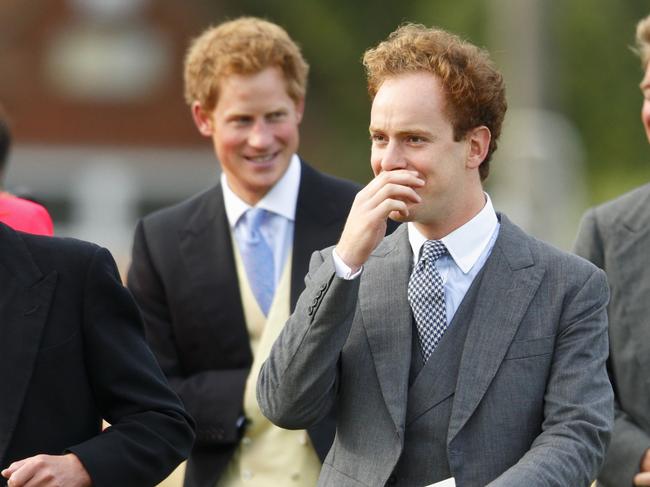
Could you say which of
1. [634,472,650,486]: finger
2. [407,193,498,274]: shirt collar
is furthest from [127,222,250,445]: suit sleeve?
[407,193,498,274]: shirt collar

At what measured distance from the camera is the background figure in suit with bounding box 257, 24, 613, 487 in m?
4.59

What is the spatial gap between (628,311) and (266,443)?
1.36 m

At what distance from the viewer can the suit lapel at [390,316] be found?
4684 mm

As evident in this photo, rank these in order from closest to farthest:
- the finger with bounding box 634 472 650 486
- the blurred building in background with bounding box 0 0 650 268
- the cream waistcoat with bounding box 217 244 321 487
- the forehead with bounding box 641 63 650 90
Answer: the finger with bounding box 634 472 650 486 < the forehead with bounding box 641 63 650 90 < the cream waistcoat with bounding box 217 244 321 487 < the blurred building in background with bounding box 0 0 650 268

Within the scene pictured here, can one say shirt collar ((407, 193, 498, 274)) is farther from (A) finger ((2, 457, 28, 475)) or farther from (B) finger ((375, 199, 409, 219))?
(A) finger ((2, 457, 28, 475))

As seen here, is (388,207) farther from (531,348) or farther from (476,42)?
(476,42)

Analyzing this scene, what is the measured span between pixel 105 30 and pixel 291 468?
3534 centimetres

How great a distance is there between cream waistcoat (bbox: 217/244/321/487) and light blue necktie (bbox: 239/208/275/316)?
0.04 metres

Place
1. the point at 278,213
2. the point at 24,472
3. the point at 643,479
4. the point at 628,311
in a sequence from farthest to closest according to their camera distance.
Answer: the point at 278,213
the point at 628,311
the point at 643,479
the point at 24,472

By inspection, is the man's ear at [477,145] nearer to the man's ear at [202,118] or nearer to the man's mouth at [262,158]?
the man's mouth at [262,158]

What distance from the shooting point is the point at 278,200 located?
21.0 feet

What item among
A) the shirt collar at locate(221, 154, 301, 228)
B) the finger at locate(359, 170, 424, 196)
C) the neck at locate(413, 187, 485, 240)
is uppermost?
the finger at locate(359, 170, 424, 196)

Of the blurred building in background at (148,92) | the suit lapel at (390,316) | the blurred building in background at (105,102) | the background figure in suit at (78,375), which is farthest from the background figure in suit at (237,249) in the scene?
the blurred building in background at (105,102)

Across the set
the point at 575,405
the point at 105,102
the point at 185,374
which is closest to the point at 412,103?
the point at 575,405
